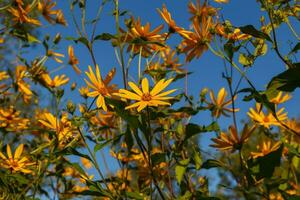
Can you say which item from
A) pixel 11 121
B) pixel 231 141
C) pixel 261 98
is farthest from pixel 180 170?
pixel 11 121

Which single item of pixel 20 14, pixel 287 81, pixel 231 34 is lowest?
pixel 287 81

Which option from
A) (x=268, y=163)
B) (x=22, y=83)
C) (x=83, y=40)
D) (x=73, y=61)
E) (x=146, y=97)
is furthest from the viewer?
(x=73, y=61)

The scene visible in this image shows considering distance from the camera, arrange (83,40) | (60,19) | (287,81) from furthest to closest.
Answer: (60,19), (83,40), (287,81)

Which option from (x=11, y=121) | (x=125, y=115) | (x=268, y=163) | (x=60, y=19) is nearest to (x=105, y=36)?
(x=125, y=115)

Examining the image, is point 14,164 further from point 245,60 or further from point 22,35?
point 245,60

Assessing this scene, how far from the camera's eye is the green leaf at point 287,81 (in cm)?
136

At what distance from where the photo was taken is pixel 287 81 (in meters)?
1.38

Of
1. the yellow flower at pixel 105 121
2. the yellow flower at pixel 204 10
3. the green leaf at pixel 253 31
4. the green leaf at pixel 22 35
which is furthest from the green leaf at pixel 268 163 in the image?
the green leaf at pixel 22 35

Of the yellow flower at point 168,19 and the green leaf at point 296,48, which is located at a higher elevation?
the yellow flower at point 168,19

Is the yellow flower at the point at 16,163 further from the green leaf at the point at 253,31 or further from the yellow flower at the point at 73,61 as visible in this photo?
the green leaf at the point at 253,31

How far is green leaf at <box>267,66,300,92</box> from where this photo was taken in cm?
136

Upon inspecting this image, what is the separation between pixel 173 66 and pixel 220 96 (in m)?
0.59

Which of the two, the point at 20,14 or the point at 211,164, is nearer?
the point at 211,164

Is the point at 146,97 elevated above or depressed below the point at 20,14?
below
